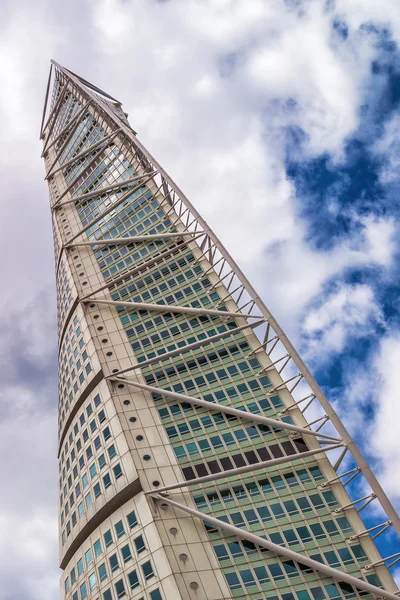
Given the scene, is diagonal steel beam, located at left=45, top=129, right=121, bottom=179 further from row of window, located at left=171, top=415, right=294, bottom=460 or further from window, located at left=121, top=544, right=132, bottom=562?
window, located at left=121, top=544, right=132, bottom=562

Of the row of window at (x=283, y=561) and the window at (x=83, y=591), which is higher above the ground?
the window at (x=83, y=591)

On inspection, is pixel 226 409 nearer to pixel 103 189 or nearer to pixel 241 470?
pixel 241 470

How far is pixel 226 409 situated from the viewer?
184 ft

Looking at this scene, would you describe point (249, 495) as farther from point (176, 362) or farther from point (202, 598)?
point (176, 362)

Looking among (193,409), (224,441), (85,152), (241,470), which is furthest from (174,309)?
(85,152)

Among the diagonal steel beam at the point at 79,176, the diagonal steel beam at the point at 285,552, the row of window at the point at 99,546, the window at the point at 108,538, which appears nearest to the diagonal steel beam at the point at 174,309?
the diagonal steel beam at the point at 285,552

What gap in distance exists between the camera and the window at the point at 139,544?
4778cm

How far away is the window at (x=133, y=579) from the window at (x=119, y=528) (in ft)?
13.1

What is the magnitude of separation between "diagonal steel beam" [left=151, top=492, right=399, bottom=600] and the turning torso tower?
121mm

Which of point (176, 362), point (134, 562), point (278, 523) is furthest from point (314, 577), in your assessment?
point (176, 362)

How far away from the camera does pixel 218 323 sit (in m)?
67.0

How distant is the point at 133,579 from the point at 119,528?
17.4 ft

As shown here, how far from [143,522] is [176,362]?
19.6 meters

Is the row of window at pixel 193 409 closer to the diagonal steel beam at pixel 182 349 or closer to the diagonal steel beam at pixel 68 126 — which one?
the diagonal steel beam at pixel 182 349
